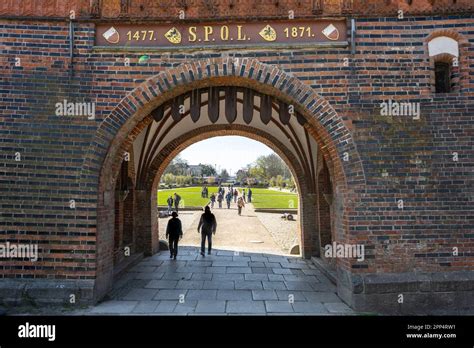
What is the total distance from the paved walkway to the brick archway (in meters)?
0.86

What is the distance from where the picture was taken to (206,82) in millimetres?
5105

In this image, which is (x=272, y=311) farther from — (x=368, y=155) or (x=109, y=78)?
(x=109, y=78)

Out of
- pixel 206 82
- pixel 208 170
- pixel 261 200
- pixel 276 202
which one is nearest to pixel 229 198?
pixel 276 202

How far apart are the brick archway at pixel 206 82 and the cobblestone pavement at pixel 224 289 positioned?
89cm

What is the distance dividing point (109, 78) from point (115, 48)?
527 millimetres

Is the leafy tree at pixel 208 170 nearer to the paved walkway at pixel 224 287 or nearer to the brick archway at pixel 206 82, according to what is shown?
the paved walkway at pixel 224 287

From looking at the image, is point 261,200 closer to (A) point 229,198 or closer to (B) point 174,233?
(A) point 229,198

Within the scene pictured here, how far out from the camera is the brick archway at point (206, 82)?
479cm

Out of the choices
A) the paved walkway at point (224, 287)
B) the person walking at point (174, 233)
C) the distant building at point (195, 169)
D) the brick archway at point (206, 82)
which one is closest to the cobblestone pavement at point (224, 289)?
the paved walkway at point (224, 287)

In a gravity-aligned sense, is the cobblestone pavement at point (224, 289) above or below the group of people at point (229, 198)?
below

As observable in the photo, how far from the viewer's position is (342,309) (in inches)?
179

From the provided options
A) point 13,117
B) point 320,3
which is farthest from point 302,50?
point 13,117

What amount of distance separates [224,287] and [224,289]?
0.40 ft

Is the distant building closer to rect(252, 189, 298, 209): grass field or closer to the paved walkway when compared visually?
rect(252, 189, 298, 209): grass field
